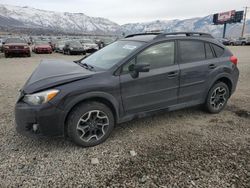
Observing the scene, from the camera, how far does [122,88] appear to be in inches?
126

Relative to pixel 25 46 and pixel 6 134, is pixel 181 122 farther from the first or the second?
pixel 25 46

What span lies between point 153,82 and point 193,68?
951 mm

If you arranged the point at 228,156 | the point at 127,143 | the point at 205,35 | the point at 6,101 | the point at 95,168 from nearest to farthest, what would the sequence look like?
1. the point at 95,168
2. the point at 228,156
3. the point at 127,143
4. the point at 205,35
5. the point at 6,101

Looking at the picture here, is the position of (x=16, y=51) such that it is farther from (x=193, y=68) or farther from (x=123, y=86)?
(x=193, y=68)

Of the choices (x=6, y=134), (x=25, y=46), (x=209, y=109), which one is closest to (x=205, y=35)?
(x=209, y=109)

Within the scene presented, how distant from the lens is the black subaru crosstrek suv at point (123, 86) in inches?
112

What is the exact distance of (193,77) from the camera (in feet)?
12.7

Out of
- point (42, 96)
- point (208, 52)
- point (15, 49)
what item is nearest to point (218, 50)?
point (208, 52)

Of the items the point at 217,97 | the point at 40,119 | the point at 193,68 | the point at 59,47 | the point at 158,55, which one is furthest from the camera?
the point at 59,47

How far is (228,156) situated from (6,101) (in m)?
5.08

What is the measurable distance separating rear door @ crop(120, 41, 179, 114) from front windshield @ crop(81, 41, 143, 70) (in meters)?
0.22

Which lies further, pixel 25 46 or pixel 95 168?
pixel 25 46

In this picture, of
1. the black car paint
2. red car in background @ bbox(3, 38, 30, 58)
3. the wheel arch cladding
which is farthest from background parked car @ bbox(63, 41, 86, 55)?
the wheel arch cladding

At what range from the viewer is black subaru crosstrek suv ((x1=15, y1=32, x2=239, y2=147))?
2.85 m
